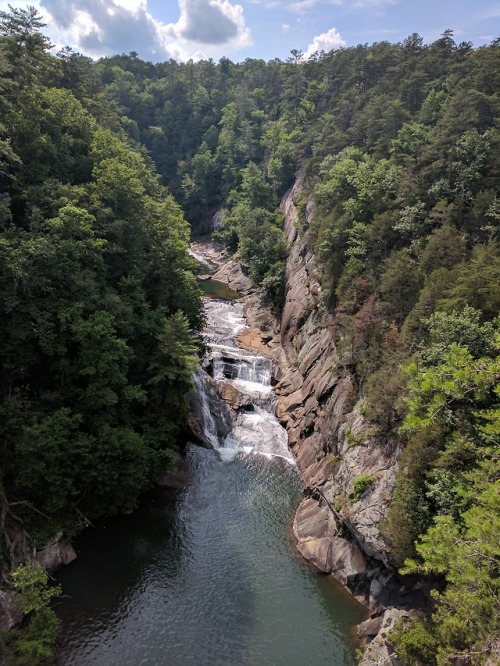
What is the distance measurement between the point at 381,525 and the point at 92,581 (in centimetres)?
1442

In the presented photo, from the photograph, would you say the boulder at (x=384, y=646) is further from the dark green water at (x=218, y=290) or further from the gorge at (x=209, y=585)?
the dark green water at (x=218, y=290)

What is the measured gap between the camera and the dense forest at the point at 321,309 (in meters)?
17.0

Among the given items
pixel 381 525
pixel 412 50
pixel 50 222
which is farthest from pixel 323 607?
pixel 412 50

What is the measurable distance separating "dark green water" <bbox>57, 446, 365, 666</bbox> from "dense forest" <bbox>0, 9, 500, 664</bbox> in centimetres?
264

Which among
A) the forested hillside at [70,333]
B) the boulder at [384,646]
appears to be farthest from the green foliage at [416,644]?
the forested hillside at [70,333]

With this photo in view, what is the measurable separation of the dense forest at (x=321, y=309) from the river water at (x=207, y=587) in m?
2.82

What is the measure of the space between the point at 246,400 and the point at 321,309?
10843mm

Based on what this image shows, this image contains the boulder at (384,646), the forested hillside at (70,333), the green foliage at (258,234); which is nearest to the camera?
the boulder at (384,646)

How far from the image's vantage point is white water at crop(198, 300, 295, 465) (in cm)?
3497

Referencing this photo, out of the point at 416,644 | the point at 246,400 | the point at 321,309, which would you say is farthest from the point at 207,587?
the point at 321,309

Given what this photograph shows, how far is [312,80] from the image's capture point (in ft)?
316

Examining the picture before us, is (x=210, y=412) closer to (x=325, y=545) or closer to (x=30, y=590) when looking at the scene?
(x=325, y=545)

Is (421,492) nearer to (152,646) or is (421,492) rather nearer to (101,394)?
(152,646)

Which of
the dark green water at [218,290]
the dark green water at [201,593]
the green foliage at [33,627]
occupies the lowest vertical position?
the dark green water at [201,593]
